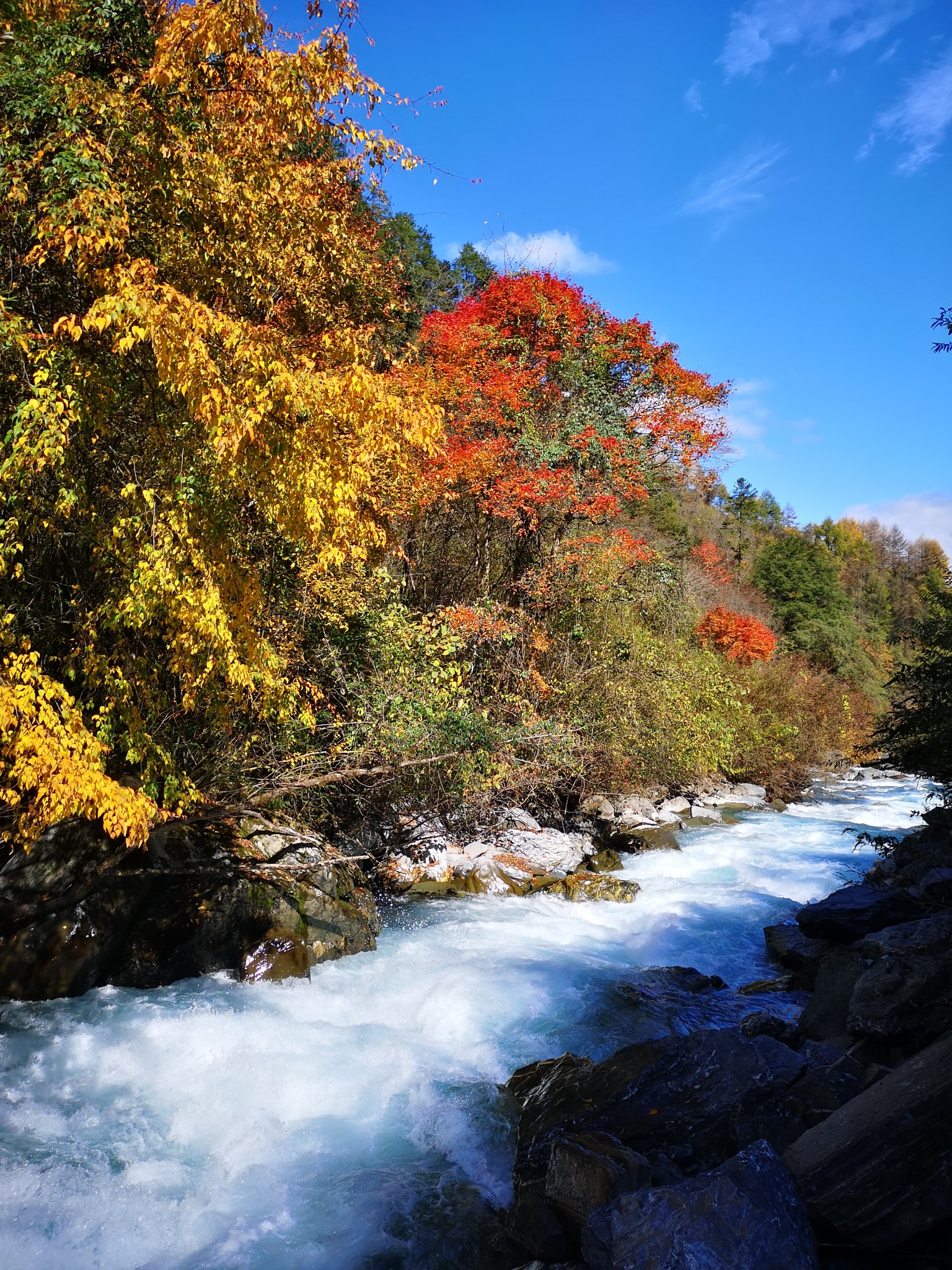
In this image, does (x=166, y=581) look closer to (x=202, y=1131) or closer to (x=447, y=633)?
(x=202, y=1131)

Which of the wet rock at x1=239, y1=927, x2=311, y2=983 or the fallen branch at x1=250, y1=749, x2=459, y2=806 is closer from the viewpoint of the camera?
the wet rock at x1=239, y1=927, x2=311, y2=983

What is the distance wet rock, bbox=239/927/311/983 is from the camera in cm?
640

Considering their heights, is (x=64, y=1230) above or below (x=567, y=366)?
below

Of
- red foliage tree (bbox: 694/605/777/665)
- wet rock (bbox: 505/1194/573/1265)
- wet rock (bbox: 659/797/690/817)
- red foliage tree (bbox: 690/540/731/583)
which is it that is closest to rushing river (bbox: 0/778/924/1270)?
wet rock (bbox: 505/1194/573/1265)

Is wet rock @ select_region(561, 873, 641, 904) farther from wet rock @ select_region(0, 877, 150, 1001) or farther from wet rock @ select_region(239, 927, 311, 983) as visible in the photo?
wet rock @ select_region(0, 877, 150, 1001)

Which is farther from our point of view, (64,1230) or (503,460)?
(503,460)

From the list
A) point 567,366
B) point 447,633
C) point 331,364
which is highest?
point 567,366

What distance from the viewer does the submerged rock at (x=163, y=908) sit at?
18.9 feet

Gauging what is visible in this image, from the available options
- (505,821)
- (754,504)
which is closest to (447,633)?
(505,821)

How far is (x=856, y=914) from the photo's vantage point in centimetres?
748

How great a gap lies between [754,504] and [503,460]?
49.4 metres

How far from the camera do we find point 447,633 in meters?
9.89

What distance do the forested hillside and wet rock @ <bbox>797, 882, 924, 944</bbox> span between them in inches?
145

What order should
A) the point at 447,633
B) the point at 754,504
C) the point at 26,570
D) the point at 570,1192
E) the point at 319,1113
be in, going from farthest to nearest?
the point at 754,504, the point at 447,633, the point at 26,570, the point at 319,1113, the point at 570,1192
